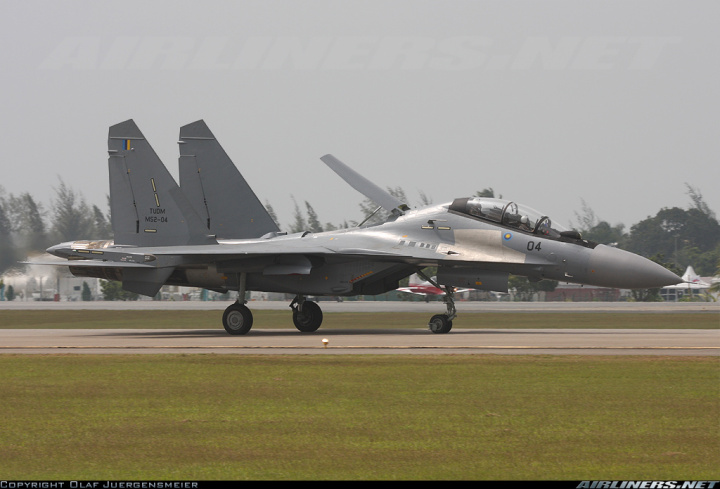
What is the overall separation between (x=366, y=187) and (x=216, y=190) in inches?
188

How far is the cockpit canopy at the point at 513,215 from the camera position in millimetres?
23864

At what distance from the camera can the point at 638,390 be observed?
12.5 m

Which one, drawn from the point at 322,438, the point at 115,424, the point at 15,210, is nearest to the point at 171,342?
the point at 115,424

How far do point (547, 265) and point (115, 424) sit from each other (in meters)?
15.4

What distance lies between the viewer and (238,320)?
85.2ft

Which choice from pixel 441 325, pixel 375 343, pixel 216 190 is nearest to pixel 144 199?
pixel 216 190

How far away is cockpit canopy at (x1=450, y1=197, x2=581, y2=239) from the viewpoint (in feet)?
78.3

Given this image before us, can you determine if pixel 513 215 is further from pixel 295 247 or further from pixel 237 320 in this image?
pixel 237 320

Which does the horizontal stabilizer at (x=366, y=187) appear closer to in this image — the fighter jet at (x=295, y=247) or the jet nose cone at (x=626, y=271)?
the fighter jet at (x=295, y=247)

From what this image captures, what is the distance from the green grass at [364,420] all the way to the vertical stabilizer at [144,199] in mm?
11108

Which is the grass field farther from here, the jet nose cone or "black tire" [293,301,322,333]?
"black tire" [293,301,322,333]

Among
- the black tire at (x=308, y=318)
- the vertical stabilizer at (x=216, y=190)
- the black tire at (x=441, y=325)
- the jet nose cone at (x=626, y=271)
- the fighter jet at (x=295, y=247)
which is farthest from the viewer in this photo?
the vertical stabilizer at (x=216, y=190)

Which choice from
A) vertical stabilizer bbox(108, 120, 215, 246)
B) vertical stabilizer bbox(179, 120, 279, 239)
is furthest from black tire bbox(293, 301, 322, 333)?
vertical stabilizer bbox(108, 120, 215, 246)

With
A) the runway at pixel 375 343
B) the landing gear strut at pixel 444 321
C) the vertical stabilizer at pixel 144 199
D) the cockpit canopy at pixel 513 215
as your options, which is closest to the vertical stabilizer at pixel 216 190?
the vertical stabilizer at pixel 144 199
